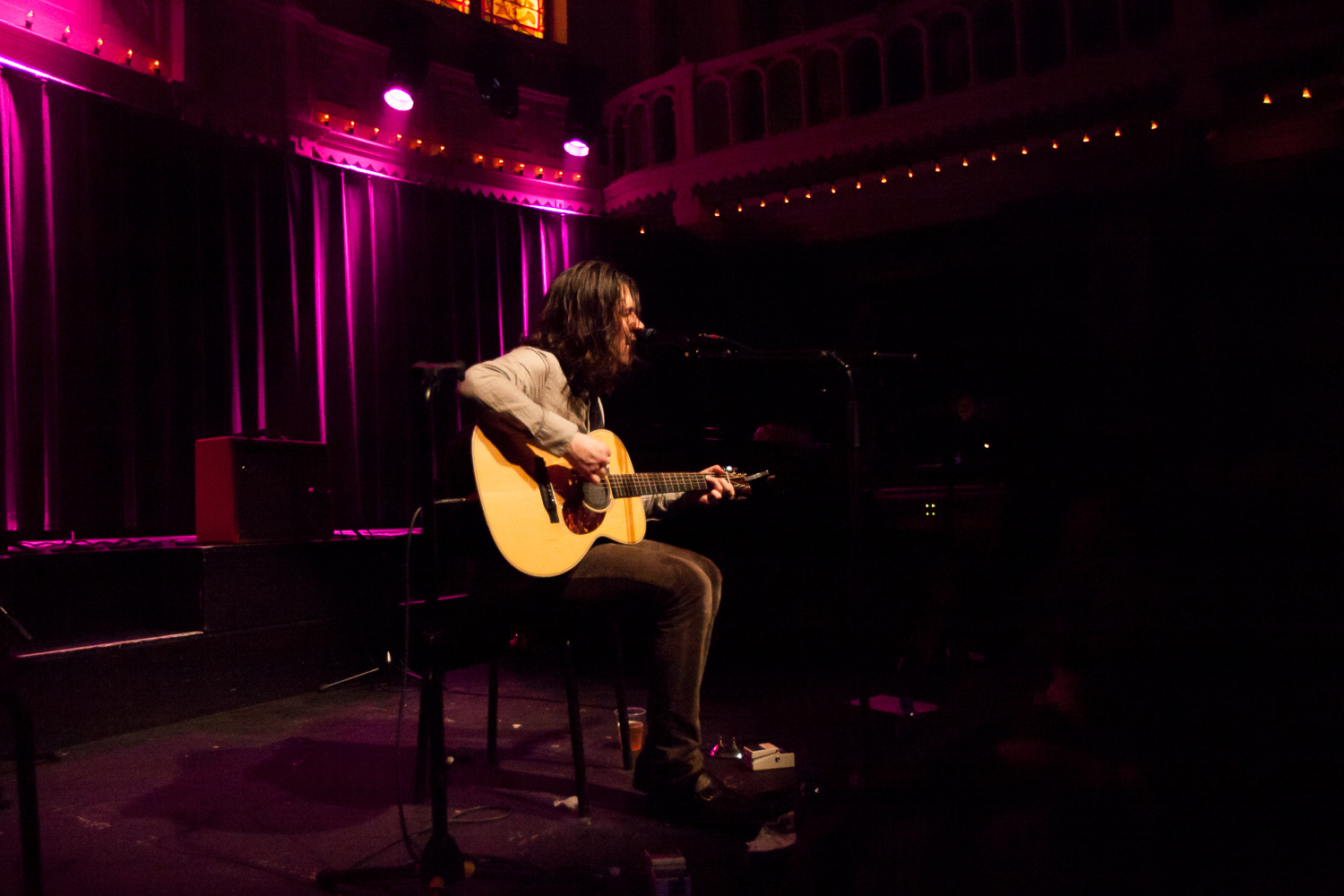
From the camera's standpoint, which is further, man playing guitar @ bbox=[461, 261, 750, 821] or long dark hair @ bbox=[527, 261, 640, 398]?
long dark hair @ bbox=[527, 261, 640, 398]

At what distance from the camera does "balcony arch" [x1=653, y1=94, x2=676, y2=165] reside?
7211mm

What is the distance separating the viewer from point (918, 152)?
20.5ft

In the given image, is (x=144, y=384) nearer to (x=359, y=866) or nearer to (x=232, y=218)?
(x=232, y=218)

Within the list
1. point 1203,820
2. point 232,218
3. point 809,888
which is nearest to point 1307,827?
point 1203,820

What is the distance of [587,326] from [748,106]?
5.12m

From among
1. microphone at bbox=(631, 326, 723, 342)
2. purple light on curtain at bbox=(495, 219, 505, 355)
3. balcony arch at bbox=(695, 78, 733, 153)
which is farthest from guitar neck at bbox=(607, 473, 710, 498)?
balcony arch at bbox=(695, 78, 733, 153)

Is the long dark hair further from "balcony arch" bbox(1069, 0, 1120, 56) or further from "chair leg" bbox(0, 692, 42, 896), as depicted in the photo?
"balcony arch" bbox(1069, 0, 1120, 56)

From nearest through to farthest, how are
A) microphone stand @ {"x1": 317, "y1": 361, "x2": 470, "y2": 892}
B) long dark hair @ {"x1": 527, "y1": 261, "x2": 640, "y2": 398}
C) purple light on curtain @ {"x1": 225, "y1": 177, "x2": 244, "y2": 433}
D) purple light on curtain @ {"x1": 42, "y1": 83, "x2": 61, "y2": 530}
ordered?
1. microphone stand @ {"x1": 317, "y1": 361, "x2": 470, "y2": 892}
2. long dark hair @ {"x1": 527, "y1": 261, "x2": 640, "y2": 398}
3. purple light on curtain @ {"x1": 42, "y1": 83, "x2": 61, "y2": 530}
4. purple light on curtain @ {"x1": 225, "y1": 177, "x2": 244, "y2": 433}

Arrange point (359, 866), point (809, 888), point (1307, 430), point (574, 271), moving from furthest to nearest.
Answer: point (1307, 430) < point (574, 271) < point (359, 866) < point (809, 888)

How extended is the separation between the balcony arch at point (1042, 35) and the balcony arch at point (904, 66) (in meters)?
0.77

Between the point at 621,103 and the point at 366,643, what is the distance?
17.1ft

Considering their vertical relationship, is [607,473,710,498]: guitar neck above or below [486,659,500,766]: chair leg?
above

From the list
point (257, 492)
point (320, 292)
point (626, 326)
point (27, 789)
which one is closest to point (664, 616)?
point (626, 326)

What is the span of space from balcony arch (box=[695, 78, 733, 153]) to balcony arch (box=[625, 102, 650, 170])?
1.64ft
